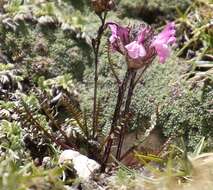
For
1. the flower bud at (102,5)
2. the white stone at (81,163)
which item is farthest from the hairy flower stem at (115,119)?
the flower bud at (102,5)

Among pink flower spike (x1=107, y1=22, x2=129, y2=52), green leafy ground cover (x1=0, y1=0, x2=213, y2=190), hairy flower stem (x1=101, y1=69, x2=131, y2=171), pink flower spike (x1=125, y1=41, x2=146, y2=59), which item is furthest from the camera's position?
green leafy ground cover (x1=0, y1=0, x2=213, y2=190)

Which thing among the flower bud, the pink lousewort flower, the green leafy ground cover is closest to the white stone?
the green leafy ground cover

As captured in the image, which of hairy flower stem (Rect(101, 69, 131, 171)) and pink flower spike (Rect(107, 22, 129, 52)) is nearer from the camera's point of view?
pink flower spike (Rect(107, 22, 129, 52))

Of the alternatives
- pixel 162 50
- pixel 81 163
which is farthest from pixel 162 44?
pixel 81 163

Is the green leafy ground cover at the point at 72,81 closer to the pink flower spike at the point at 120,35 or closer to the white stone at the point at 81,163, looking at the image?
the white stone at the point at 81,163

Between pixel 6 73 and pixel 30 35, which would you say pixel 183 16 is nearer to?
pixel 30 35

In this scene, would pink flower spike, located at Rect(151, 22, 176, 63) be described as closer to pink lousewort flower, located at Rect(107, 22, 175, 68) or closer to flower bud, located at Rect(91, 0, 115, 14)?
pink lousewort flower, located at Rect(107, 22, 175, 68)

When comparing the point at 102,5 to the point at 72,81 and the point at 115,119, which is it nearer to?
the point at 115,119

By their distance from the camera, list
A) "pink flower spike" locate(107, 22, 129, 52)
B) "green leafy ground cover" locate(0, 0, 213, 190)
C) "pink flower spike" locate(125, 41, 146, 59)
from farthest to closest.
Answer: "green leafy ground cover" locate(0, 0, 213, 190) < "pink flower spike" locate(107, 22, 129, 52) < "pink flower spike" locate(125, 41, 146, 59)
